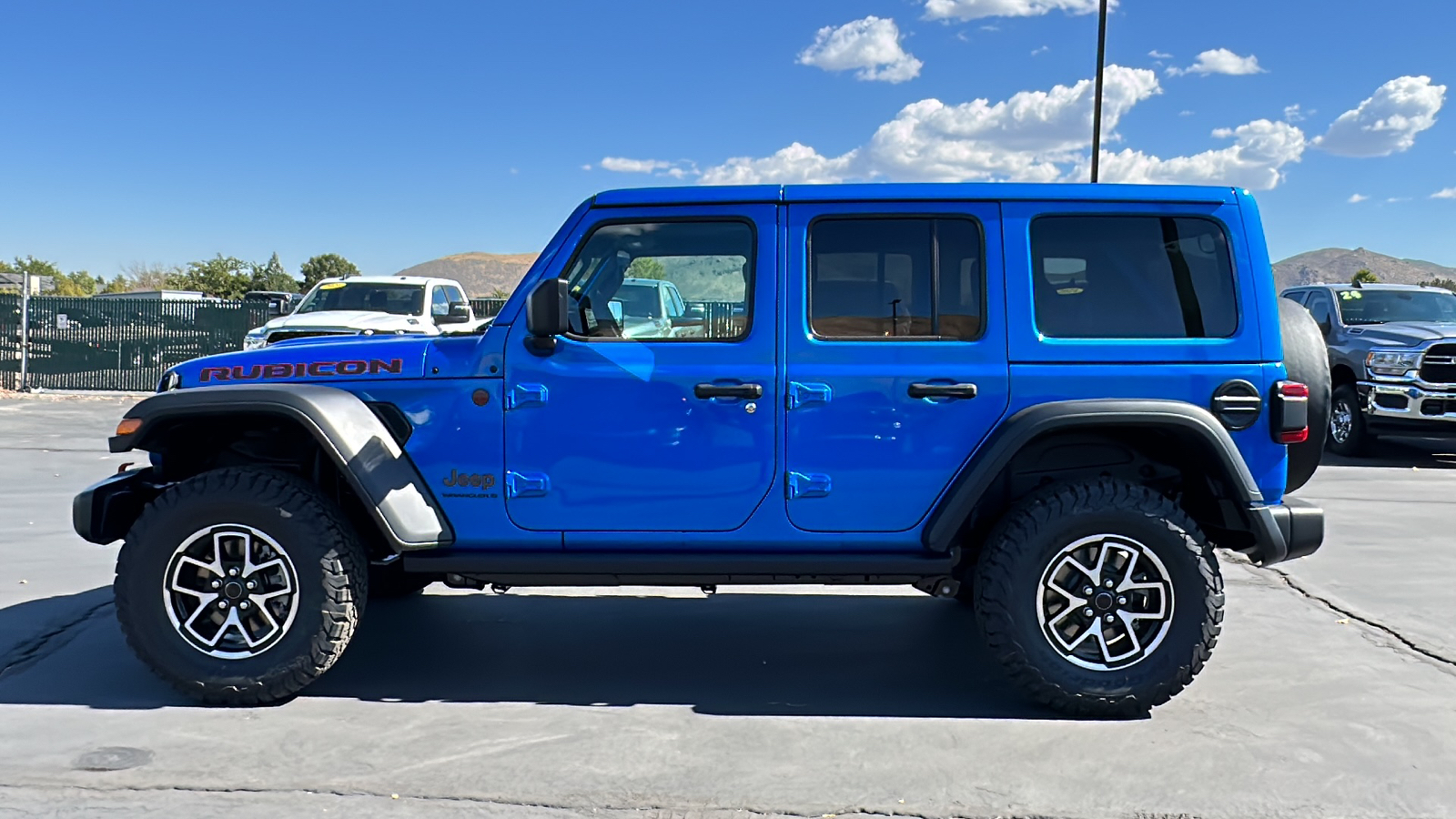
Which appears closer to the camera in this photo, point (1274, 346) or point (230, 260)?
point (1274, 346)

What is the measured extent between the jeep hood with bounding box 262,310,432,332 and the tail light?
11.4 metres

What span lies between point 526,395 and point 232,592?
51.6 inches

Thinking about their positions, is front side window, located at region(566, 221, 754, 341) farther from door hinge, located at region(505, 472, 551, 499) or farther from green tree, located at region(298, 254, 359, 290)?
green tree, located at region(298, 254, 359, 290)

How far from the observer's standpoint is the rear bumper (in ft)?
14.1

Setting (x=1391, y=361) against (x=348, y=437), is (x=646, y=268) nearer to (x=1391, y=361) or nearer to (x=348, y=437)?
(x=348, y=437)

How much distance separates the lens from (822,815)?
3445 millimetres

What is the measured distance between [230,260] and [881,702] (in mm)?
74739

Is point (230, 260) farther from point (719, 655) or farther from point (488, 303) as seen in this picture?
point (719, 655)

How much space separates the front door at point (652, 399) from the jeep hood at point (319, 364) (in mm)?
426

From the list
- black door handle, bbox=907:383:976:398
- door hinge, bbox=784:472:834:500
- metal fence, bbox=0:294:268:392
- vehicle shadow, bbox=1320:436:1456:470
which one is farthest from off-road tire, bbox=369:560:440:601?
metal fence, bbox=0:294:268:392

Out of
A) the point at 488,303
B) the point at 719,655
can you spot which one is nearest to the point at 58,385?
the point at 488,303

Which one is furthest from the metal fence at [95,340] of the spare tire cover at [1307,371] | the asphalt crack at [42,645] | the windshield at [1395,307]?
the spare tire cover at [1307,371]

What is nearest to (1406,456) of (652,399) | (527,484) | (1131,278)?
(1131,278)

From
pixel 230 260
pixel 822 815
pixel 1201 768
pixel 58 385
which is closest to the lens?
pixel 822 815
